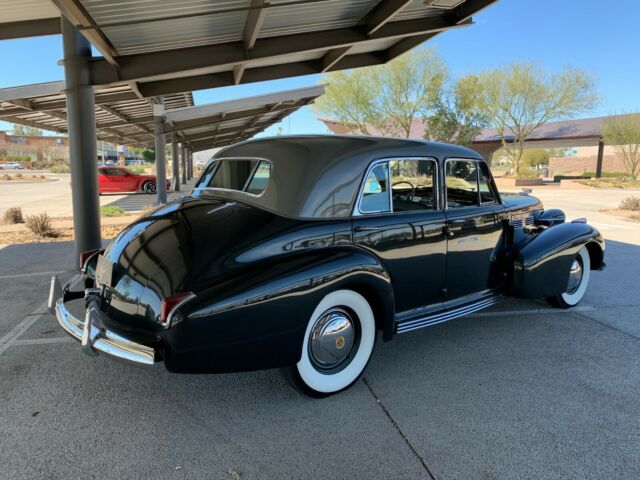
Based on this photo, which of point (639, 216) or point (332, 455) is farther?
point (639, 216)

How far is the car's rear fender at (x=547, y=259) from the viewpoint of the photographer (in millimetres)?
4441

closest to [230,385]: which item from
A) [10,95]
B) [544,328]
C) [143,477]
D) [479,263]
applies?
[143,477]

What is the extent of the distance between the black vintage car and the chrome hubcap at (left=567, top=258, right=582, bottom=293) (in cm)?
52

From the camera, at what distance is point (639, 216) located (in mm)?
13305

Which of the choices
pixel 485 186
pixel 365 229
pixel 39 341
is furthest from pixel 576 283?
pixel 39 341

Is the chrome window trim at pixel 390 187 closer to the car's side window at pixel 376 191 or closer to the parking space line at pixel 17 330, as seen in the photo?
the car's side window at pixel 376 191

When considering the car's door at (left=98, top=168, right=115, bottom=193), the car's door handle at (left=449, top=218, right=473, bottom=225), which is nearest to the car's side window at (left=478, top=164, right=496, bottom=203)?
the car's door handle at (left=449, top=218, right=473, bottom=225)

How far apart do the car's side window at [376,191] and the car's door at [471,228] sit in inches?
27.1

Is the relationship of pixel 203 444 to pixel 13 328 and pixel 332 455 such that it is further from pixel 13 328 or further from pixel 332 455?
pixel 13 328

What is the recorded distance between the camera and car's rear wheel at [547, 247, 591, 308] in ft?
16.8

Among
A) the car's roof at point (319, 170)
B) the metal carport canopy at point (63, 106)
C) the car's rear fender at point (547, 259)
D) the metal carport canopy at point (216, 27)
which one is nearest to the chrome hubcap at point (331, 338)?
the car's roof at point (319, 170)

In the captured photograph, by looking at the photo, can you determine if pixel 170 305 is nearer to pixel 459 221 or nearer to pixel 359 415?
pixel 359 415

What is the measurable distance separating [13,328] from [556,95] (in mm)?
38957

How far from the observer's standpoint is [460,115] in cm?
3525
